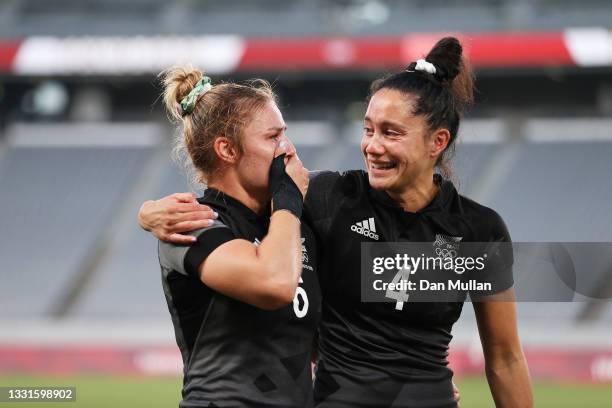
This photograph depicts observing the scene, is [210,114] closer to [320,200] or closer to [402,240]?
[320,200]

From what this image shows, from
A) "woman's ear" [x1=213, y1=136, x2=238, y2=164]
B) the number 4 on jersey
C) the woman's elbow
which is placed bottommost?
the woman's elbow

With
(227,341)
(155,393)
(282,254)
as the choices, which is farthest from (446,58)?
(155,393)

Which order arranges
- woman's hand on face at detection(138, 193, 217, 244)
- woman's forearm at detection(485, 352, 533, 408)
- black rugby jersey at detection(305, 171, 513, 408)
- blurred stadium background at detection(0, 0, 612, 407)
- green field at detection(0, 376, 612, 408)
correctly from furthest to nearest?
1. blurred stadium background at detection(0, 0, 612, 407)
2. green field at detection(0, 376, 612, 408)
3. woman's forearm at detection(485, 352, 533, 408)
4. black rugby jersey at detection(305, 171, 513, 408)
5. woman's hand on face at detection(138, 193, 217, 244)

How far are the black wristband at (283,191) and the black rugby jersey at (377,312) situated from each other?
41 centimetres

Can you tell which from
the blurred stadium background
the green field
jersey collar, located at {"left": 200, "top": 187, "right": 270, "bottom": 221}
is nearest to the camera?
jersey collar, located at {"left": 200, "top": 187, "right": 270, "bottom": 221}

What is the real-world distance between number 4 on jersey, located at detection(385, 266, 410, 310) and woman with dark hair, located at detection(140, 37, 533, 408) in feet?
0.04

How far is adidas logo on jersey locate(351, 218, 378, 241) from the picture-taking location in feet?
11.1

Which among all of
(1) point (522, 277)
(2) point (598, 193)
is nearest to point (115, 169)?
(2) point (598, 193)

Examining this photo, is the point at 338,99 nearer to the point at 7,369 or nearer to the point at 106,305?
the point at 106,305

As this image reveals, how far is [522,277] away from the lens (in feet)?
12.8

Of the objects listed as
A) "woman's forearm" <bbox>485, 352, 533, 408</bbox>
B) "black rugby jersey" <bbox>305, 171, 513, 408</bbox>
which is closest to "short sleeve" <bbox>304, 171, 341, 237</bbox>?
"black rugby jersey" <bbox>305, 171, 513, 408</bbox>

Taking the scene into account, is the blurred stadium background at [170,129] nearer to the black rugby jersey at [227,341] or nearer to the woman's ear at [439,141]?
the woman's ear at [439,141]

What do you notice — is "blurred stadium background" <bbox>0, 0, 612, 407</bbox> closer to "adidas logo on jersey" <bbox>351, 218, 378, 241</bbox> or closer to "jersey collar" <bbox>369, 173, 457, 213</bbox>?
"jersey collar" <bbox>369, 173, 457, 213</bbox>

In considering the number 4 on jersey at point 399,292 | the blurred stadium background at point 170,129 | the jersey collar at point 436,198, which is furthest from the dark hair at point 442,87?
the blurred stadium background at point 170,129
